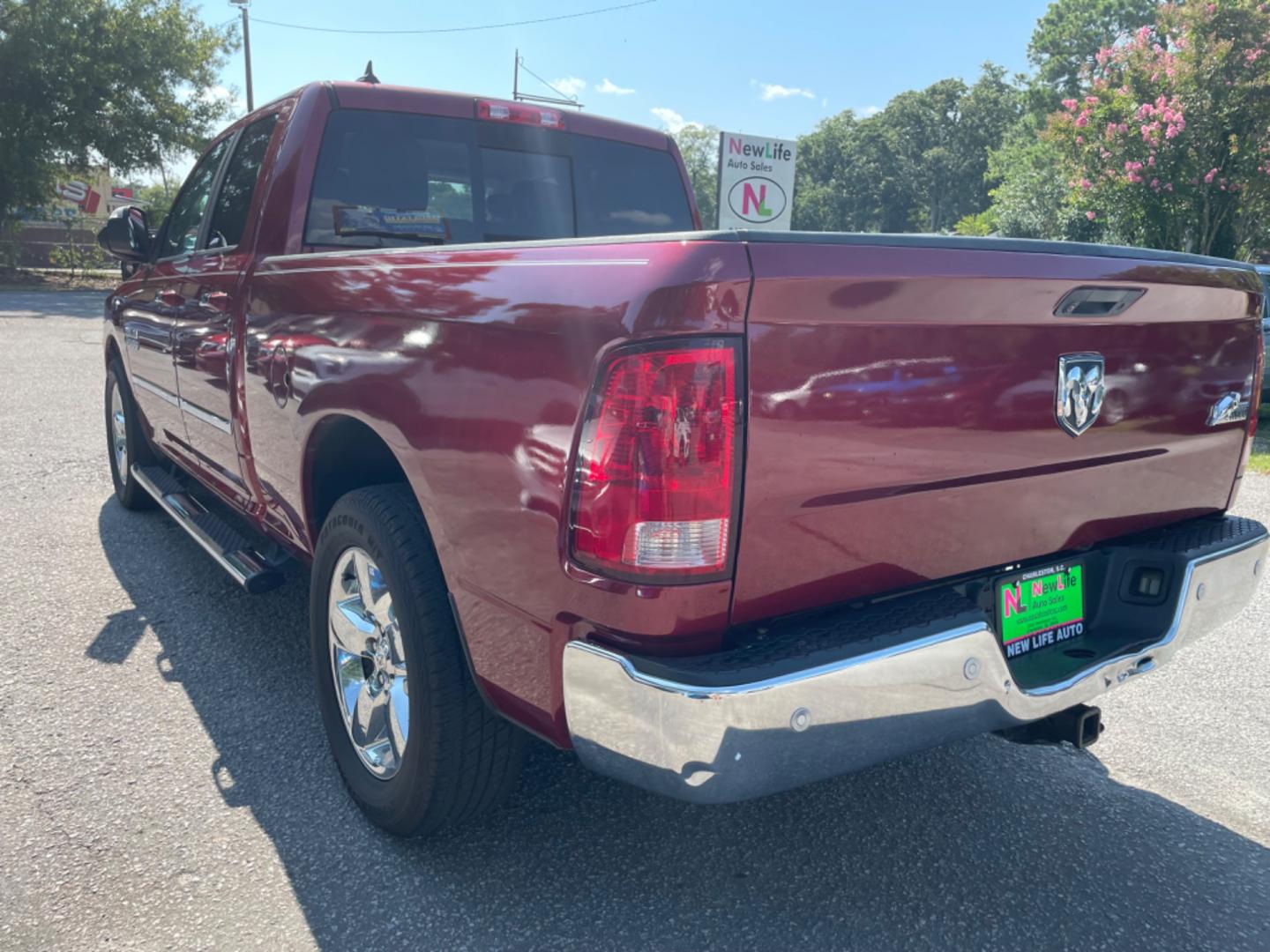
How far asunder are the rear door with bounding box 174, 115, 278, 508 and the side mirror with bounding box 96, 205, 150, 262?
0.75 m

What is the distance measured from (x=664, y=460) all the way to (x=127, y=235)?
12.5 feet

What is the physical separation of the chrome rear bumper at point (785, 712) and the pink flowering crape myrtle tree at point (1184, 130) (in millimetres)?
13844

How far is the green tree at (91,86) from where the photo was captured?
2480cm

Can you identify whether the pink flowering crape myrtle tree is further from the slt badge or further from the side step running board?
the side step running board

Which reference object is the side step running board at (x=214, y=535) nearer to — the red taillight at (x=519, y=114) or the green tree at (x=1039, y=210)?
the red taillight at (x=519, y=114)

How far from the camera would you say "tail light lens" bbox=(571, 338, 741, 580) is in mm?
1690

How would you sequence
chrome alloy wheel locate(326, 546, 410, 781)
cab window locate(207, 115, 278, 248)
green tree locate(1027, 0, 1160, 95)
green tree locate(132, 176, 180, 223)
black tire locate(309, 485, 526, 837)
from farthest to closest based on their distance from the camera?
green tree locate(1027, 0, 1160, 95), green tree locate(132, 176, 180, 223), cab window locate(207, 115, 278, 248), chrome alloy wheel locate(326, 546, 410, 781), black tire locate(309, 485, 526, 837)

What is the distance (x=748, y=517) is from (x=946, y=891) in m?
1.25

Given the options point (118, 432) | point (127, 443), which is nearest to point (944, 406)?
point (127, 443)

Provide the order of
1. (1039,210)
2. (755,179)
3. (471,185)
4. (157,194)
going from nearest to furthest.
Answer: (471,185) → (755,179) → (1039,210) → (157,194)

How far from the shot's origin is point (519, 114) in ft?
12.1

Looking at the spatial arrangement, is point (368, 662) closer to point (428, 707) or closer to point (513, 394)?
point (428, 707)

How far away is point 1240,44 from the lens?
12.8 m

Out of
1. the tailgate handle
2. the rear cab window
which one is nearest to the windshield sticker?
the rear cab window
